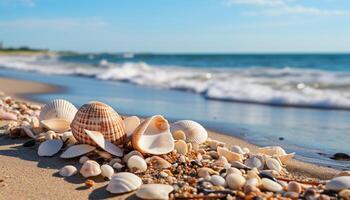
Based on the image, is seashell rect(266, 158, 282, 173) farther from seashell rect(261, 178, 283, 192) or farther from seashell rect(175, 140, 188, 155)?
seashell rect(175, 140, 188, 155)

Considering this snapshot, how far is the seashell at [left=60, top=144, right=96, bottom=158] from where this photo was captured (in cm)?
326

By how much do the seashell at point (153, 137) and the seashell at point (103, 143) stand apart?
0.44 feet

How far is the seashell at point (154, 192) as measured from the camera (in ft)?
8.22

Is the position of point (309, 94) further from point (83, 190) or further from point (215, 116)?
point (83, 190)

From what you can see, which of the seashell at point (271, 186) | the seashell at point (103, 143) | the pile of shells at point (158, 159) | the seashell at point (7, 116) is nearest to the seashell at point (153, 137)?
the pile of shells at point (158, 159)

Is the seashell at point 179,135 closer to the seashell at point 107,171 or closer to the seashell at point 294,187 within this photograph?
the seashell at point 107,171

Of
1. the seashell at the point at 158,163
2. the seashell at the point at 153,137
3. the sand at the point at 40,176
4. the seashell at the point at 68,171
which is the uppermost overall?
the seashell at the point at 153,137

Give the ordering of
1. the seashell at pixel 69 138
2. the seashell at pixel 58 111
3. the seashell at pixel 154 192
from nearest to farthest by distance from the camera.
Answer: the seashell at pixel 154 192, the seashell at pixel 69 138, the seashell at pixel 58 111

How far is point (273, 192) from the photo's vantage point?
267 cm

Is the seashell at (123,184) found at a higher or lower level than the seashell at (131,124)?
lower

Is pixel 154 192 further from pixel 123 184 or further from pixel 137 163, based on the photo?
pixel 137 163

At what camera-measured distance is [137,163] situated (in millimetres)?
3051

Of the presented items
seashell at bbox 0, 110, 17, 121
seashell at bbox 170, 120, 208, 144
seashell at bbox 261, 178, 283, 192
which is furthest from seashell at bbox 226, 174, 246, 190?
seashell at bbox 0, 110, 17, 121

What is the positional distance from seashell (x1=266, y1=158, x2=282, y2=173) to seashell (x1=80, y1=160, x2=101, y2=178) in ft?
3.97
